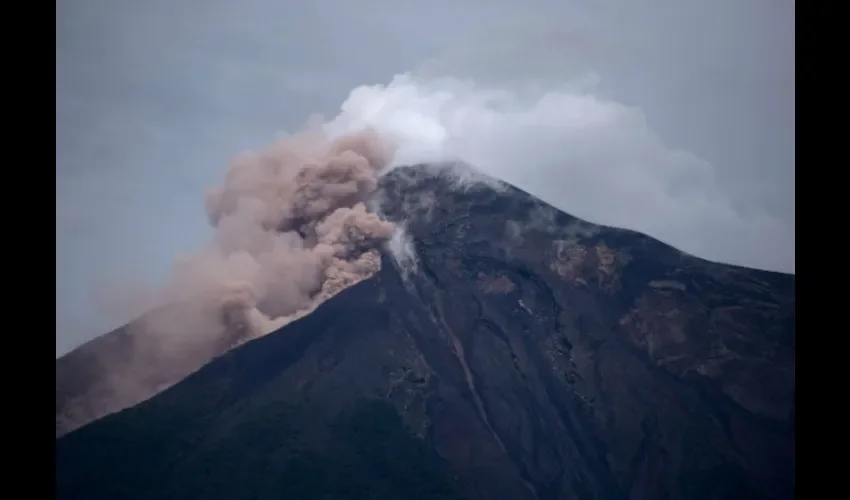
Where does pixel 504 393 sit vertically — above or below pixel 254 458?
above

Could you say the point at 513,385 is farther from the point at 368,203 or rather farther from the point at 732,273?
the point at 368,203

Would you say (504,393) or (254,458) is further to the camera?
(504,393)

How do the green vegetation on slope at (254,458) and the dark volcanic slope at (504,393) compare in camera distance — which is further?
the dark volcanic slope at (504,393)

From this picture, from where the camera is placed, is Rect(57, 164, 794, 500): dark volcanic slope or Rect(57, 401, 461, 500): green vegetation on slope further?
Rect(57, 164, 794, 500): dark volcanic slope
